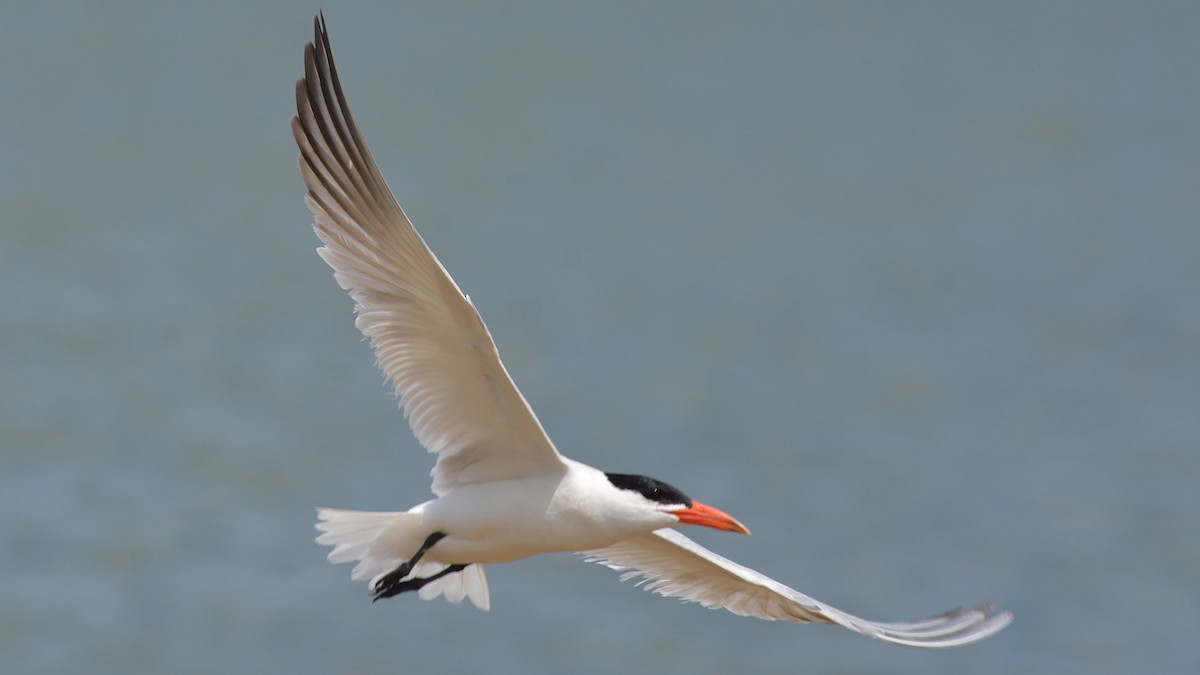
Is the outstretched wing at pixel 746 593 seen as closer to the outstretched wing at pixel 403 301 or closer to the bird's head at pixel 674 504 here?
the bird's head at pixel 674 504

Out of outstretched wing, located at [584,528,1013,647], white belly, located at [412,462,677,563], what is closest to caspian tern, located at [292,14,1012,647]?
white belly, located at [412,462,677,563]

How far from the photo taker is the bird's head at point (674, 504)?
24.4ft

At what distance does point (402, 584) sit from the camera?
306 inches

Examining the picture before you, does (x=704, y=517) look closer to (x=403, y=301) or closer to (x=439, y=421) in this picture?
(x=439, y=421)

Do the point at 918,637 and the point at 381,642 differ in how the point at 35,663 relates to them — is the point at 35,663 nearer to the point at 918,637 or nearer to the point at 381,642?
the point at 381,642

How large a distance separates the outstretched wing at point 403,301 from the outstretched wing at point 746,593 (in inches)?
35.2

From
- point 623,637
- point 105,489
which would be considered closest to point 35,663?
point 105,489

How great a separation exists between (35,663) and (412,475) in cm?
370

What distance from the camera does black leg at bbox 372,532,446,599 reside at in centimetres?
752

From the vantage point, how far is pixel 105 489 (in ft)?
57.9

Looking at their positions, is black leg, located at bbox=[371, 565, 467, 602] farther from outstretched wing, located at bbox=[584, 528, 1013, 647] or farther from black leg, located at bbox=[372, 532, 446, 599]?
outstretched wing, located at bbox=[584, 528, 1013, 647]

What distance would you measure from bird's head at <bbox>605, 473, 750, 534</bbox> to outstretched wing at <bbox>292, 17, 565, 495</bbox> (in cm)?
33

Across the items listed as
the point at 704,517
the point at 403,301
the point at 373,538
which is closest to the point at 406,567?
the point at 373,538

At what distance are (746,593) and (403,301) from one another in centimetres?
226
